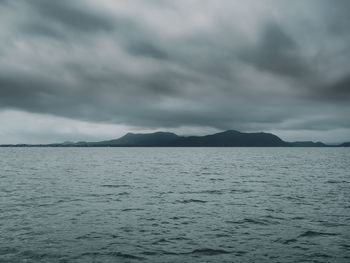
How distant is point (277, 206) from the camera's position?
31.8 meters

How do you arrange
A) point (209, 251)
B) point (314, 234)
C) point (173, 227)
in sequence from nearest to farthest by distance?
point (209, 251)
point (314, 234)
point (173, 227)

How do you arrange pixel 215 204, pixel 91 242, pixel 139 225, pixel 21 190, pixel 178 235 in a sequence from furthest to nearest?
pixel 21 190, pixel 215 204, pixel 139 225, pixel 178 235, pixel 91 242

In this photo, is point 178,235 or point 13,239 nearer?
point 13,239

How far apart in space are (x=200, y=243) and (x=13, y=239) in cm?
1288

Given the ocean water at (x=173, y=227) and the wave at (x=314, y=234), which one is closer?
the ocean water at (x=173, y=227)

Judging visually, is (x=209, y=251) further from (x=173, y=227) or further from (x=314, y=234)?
(x=314, y=234)

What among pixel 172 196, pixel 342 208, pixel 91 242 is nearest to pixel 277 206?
pixel 342 208

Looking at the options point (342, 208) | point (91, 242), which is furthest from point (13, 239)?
point (342, 208)

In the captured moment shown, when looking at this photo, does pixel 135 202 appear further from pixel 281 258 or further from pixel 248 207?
pixel 281 258

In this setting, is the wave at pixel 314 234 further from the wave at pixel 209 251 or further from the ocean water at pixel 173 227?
the wave at pixel 209 251

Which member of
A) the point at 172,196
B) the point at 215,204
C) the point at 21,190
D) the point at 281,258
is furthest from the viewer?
the point at 21,190

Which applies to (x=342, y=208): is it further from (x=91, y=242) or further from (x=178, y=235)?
(x=91, y=242)

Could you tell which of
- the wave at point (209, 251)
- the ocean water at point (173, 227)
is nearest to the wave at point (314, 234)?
the ocean water at point (173, 227)

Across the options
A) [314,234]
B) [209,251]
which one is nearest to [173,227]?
[209,251]
